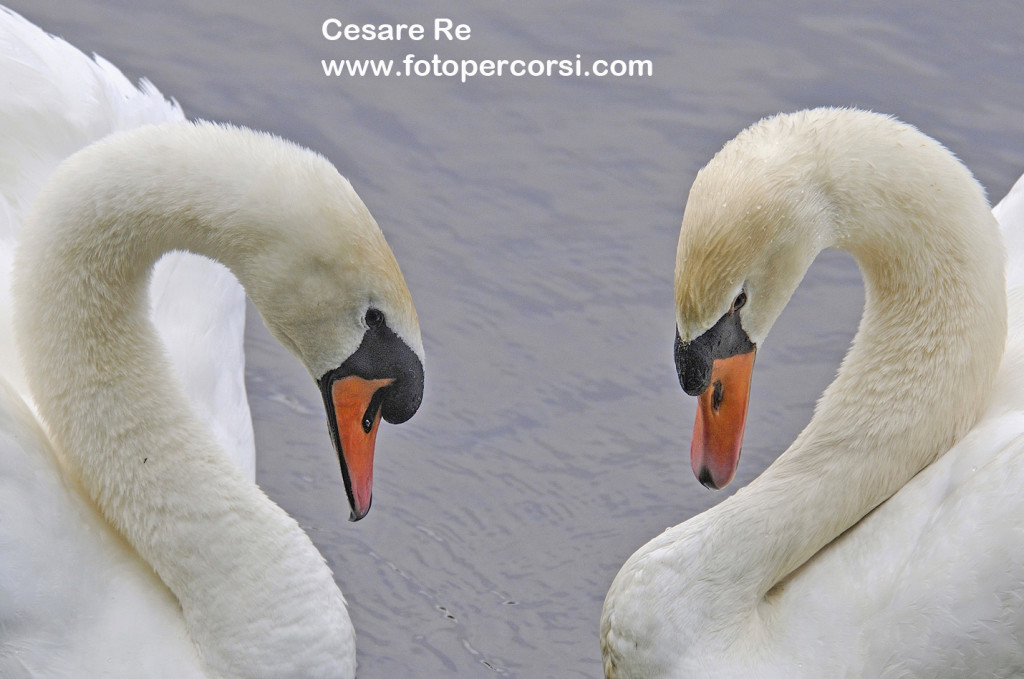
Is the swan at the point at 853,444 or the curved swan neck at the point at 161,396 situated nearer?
the curved swan neck at the point at 161,396

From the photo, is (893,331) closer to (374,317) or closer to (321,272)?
(374,317)

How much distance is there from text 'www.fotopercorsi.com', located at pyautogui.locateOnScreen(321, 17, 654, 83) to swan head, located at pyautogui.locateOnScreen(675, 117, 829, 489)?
3.85m

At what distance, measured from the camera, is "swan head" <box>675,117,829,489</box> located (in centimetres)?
419

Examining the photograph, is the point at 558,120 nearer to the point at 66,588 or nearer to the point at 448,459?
the point at 448,459

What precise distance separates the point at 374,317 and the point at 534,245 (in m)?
2.99

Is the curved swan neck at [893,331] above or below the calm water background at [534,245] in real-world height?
above

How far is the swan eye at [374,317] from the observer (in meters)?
4.31

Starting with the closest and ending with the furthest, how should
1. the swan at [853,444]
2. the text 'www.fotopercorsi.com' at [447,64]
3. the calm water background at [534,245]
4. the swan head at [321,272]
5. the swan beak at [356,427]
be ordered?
the swan head at [321,272], the swan at [853,444], the swan beak at [356,427], the calm water background at [534,245], the text 'www.fotopercorsi.com' at [447,64]

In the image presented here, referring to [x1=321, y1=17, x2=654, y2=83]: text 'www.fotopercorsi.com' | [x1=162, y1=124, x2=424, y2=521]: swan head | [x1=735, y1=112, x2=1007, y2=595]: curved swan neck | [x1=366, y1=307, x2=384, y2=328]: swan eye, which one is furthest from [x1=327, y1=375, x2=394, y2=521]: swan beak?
[x1=321, y1=17, x2=654, y2=83]: text 'www.fotopercorsi.com'

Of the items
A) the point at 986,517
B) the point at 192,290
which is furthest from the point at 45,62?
the point at 986,517

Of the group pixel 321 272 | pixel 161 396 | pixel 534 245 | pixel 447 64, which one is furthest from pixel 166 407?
pixel 447 64

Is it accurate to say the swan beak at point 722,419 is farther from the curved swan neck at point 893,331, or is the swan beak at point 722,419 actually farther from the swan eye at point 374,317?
the swan eye at point 374,317

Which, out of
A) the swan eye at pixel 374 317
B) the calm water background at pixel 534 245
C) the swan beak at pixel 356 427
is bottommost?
the calm water background at pixel 534 245

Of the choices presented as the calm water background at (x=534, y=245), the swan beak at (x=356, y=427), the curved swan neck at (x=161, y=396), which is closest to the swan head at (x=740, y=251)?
the swan beak at (x=356, y=427)
